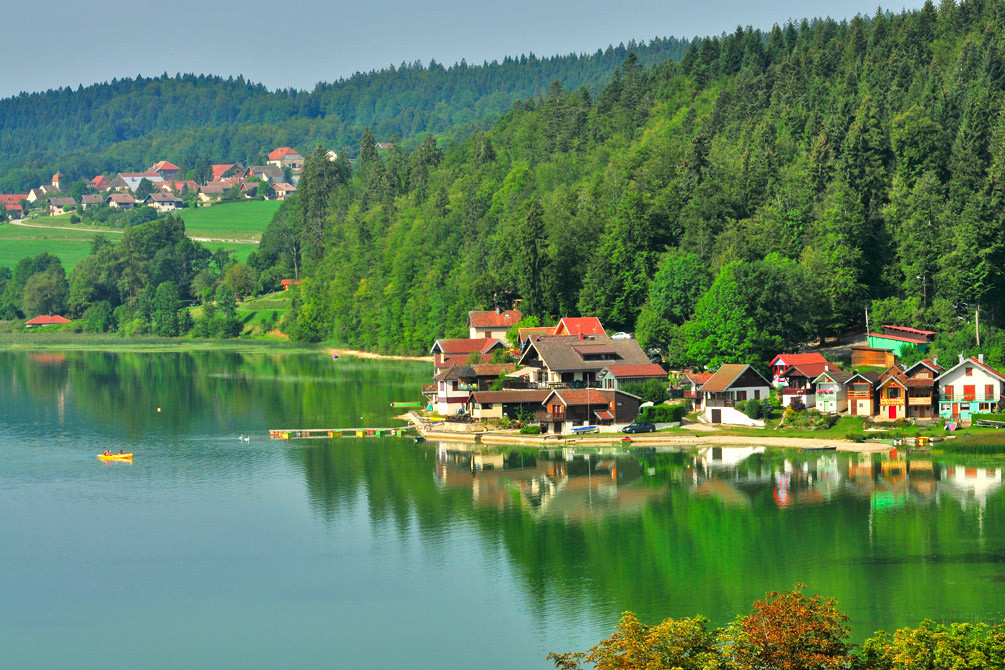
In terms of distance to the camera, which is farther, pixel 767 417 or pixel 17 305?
pixel 17 305

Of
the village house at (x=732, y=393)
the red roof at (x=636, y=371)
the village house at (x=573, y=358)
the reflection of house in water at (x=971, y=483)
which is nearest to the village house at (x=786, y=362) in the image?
the village house at (x=732, y=393)

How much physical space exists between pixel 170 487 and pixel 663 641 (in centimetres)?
4085

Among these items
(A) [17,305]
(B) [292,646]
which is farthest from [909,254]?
(A) [17,305]

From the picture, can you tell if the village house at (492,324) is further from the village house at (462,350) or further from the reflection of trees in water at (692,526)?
the reflection of trees in water at (692,526)

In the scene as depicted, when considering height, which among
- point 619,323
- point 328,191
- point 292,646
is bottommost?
point 292,646

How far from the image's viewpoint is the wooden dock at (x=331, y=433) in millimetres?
76500

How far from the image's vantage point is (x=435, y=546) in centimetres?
4934

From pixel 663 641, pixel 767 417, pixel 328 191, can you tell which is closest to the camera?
pixel 663 641

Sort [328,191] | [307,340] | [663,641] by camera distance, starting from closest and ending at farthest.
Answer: [663,641] → [307,340] → [328,191]

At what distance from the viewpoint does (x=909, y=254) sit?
86812 millimetres

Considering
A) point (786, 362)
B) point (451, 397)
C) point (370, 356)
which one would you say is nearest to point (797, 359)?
point (786, 362)

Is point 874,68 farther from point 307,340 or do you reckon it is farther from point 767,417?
point 307,340

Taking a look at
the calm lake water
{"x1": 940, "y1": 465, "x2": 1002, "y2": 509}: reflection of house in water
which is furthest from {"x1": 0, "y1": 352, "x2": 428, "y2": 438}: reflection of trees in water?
{"x1": 940, "y1": 465, "x2": 1002, "y2": 509}: reflection of house in water

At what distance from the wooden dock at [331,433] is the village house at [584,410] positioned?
9.96m
